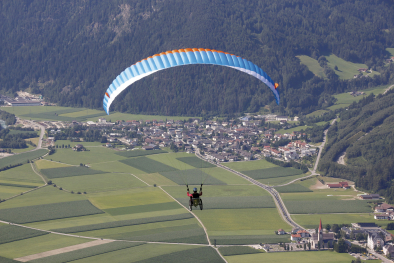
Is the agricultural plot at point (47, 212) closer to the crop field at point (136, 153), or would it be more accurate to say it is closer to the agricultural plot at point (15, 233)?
the agricultural plot at point (15, 233)

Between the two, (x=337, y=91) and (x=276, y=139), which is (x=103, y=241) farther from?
(x=337, y=91)

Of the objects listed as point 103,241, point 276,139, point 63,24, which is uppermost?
point 63,24

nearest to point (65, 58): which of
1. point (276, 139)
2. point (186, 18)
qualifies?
point (186, 18)

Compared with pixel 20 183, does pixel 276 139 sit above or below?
above

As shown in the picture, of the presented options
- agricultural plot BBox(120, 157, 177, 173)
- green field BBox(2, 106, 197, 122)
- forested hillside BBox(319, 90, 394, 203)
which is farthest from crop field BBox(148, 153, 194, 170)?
green field BBox(2, 106, 197, 122)

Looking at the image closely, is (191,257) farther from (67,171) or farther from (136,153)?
(136,153)

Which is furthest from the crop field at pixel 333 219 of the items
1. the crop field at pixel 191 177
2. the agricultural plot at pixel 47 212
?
the agricultural plot at pixel 47 212
